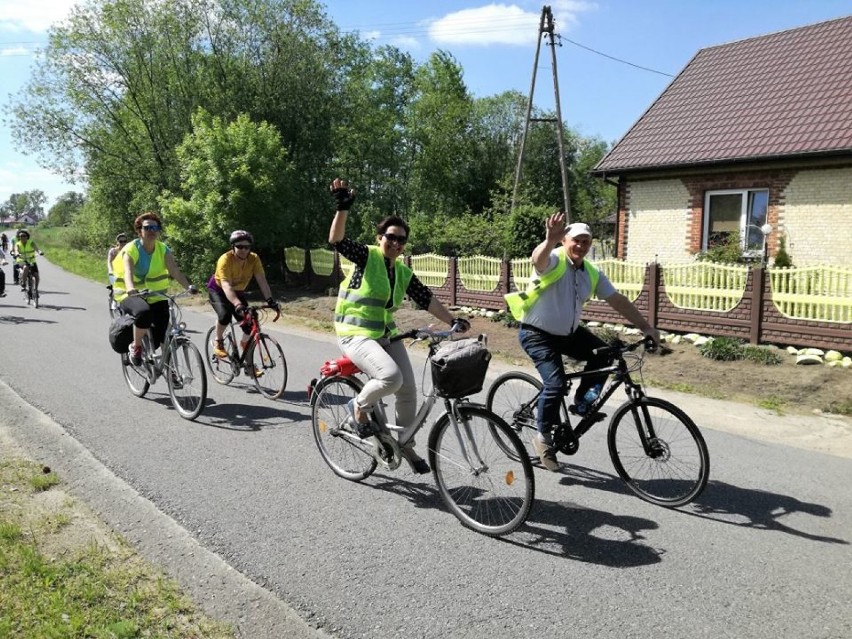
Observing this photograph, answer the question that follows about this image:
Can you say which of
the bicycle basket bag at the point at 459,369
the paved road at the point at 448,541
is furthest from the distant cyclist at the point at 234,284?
the bicycle basket bag at the point at 459,369

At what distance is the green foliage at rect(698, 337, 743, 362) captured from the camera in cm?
1002

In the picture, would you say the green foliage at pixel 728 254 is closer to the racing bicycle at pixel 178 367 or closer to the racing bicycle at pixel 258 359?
the racing bicycle at pixel 258 359

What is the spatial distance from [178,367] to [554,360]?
396 cm

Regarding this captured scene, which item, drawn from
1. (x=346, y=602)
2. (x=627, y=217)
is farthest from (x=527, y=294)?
(x=627, y=217)

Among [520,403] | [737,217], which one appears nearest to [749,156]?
[737,217]

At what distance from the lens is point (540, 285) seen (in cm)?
474

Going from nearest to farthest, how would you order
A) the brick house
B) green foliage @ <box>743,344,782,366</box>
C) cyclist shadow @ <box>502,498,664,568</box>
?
cyclist shadow @ <box>502,498,664,568</box>, green foliage @ <box>743,344,782,366</box>, the brick house

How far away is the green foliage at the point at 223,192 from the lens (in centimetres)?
1967

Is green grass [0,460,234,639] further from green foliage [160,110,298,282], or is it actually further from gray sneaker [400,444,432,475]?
green foliage [160,110,298,282]

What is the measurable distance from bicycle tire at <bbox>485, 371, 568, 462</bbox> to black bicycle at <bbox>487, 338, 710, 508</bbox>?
46cm

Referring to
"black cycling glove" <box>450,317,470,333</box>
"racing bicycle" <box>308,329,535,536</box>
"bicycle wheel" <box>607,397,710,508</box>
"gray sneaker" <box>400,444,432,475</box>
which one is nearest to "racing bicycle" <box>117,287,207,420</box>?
"racing bicycle" <box>308,329,535,536</box>

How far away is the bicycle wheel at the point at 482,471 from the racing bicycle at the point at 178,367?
318cm

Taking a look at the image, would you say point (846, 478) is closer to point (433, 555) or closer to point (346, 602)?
point (433, 555)

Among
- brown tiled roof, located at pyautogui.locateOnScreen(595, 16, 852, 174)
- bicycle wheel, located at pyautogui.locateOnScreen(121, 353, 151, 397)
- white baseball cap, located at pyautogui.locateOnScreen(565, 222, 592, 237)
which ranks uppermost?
brown tiled roof, located at pyautogui.locateOnScreen(595, 16, 852, 174)
